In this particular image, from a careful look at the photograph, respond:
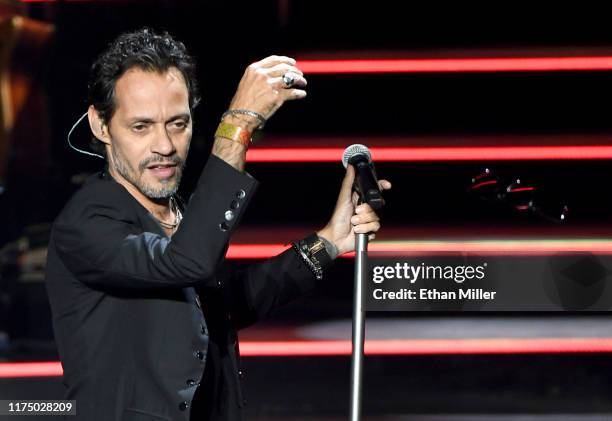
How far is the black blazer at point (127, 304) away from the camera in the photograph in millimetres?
1630

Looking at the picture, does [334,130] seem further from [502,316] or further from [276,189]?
[502,316]

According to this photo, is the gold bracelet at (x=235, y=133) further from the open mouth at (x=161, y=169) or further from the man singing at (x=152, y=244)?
the open mouth at (x=161, y=169)

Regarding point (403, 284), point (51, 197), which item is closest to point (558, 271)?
point (403, 284)

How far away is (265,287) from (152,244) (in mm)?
454

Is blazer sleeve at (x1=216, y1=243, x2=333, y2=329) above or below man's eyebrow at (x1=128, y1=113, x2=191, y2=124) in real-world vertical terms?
below

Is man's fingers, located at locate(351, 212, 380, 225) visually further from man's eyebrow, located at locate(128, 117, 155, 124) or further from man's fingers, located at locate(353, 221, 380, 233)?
man's eyebrow, located at locate(128, 117, 155, 124)

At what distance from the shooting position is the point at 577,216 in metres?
3.22

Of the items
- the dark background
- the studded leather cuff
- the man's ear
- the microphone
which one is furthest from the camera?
the dark background

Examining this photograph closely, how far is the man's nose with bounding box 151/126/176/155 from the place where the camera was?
1773 mm

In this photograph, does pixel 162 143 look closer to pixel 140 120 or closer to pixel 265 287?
pixel 140 120

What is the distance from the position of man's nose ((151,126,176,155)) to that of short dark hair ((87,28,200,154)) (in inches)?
4.3

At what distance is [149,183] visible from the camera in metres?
1.79

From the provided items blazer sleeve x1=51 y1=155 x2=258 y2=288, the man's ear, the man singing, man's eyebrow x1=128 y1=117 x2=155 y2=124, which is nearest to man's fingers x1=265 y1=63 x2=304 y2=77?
the man singing

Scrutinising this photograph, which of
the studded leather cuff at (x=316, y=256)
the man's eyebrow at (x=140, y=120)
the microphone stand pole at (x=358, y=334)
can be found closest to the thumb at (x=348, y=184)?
the studded leather cuff at (x=316, y=256)
